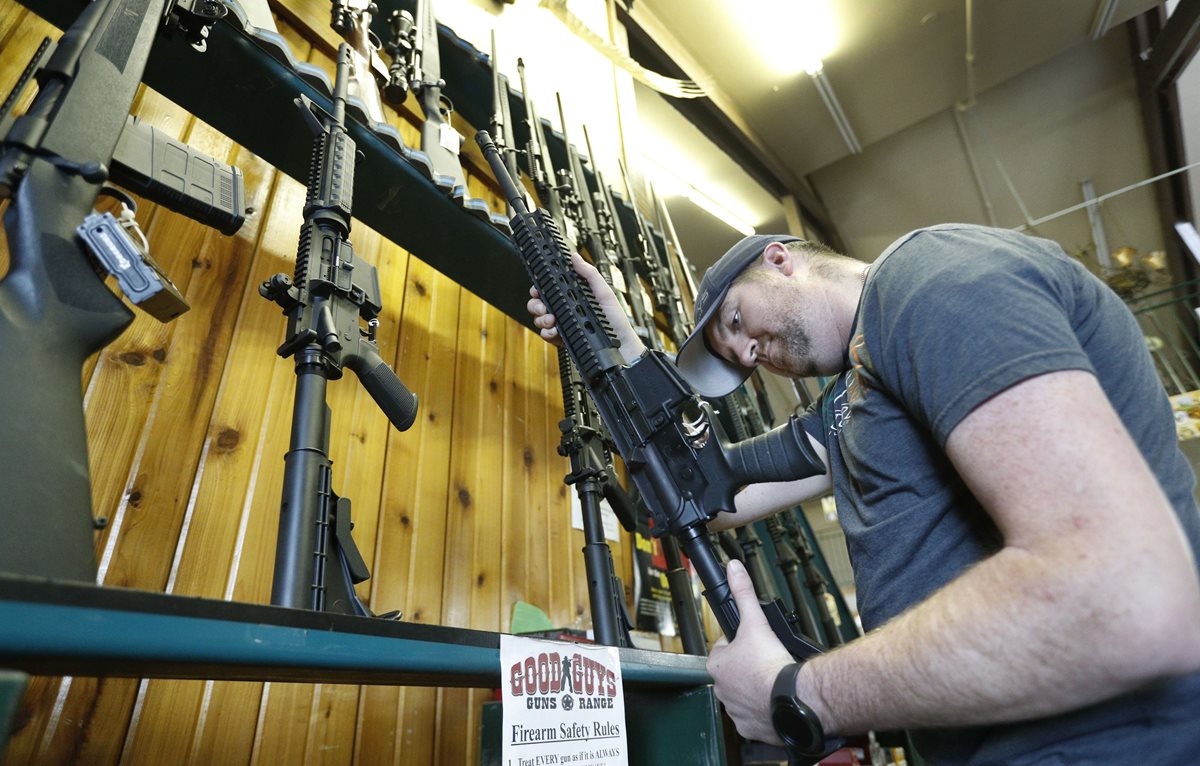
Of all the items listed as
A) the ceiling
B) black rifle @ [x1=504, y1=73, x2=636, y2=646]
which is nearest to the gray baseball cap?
black rifle @ [x1=504, y1=73, x2=636, y2=646]

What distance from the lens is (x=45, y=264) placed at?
547 mm

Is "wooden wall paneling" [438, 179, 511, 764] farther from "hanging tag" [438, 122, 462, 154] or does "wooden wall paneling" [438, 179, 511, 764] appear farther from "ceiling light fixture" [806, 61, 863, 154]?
"ceiling light fixture" [806, 61, 863, 154]

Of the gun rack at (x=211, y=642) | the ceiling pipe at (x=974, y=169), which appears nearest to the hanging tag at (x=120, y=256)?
the gun rack at (x=211, y=642)

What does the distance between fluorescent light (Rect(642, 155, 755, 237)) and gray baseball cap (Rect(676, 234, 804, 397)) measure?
2684 mm

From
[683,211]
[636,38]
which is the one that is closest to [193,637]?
[636,38]

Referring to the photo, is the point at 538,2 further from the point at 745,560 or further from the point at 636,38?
the point at 745,560

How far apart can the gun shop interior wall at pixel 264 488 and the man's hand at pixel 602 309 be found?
0.50 meters

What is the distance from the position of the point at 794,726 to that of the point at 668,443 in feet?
1.31

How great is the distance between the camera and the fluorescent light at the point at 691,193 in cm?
407

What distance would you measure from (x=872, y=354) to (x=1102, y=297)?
0.91 feet

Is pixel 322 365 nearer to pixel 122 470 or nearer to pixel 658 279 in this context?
pixel 122 470

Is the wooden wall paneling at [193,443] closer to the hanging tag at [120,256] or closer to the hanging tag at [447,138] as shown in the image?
the hanging tag at [447,138]

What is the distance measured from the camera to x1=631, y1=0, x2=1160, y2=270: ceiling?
3682 mm

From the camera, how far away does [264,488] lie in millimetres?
1169
